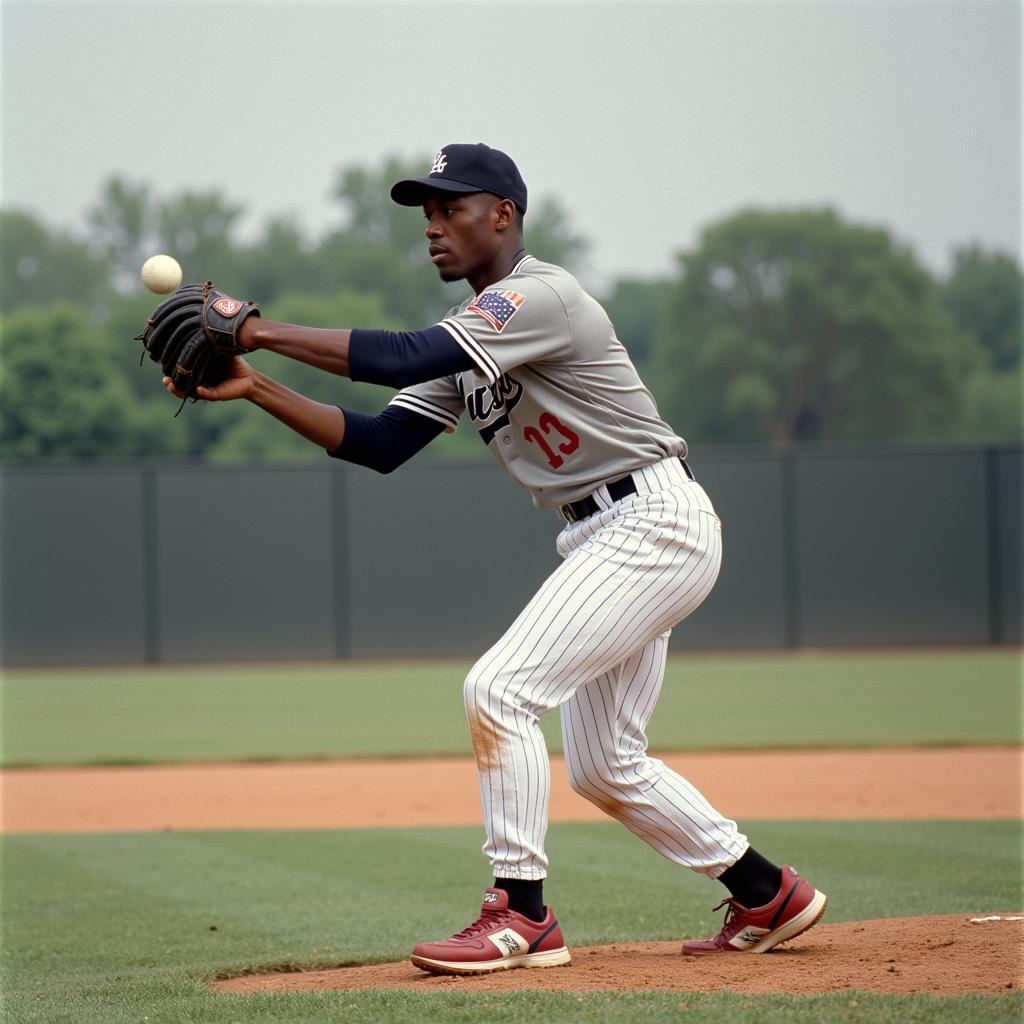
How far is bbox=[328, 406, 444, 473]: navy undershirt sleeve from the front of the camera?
3600mm

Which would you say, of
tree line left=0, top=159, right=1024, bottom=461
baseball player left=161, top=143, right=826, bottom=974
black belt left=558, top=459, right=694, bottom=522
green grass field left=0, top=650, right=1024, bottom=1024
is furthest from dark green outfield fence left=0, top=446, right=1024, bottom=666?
tree line left=0, top=159, right=1024, bottom=461

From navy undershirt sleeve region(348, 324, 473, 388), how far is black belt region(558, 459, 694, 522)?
20.1 inches

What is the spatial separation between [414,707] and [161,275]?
10.00 metres

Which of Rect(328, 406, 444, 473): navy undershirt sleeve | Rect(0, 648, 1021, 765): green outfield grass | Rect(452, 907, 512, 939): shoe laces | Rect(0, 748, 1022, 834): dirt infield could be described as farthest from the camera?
Rect(0, 648, 1021, 765): green outfield grass

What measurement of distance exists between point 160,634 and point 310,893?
44.6 ft

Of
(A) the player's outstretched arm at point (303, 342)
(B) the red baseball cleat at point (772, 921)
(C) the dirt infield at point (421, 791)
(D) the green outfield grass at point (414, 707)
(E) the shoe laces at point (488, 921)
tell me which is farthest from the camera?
(D) the green outfield grass at point (414, 707)

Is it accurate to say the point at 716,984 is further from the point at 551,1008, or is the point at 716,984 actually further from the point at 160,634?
the point at 160,634

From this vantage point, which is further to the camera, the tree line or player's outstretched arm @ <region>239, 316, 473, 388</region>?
the tree line

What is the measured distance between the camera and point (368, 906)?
4902mm

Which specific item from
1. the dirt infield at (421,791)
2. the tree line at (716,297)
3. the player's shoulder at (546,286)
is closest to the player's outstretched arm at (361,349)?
Answer: the player's shoulder at (546,286)

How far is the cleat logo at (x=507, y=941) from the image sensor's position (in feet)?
11.0

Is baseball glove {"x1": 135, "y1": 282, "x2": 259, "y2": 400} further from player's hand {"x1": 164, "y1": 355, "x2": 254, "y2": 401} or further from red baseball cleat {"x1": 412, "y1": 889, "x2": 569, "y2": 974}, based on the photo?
red baseball cleat {"x1": 412, "y1": 889, "x2": 569, "y2": 974}

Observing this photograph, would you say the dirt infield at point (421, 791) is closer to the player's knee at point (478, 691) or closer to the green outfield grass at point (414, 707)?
the green outfield grass at point (414, 707)

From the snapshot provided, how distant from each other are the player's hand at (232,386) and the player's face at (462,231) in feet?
1.89
